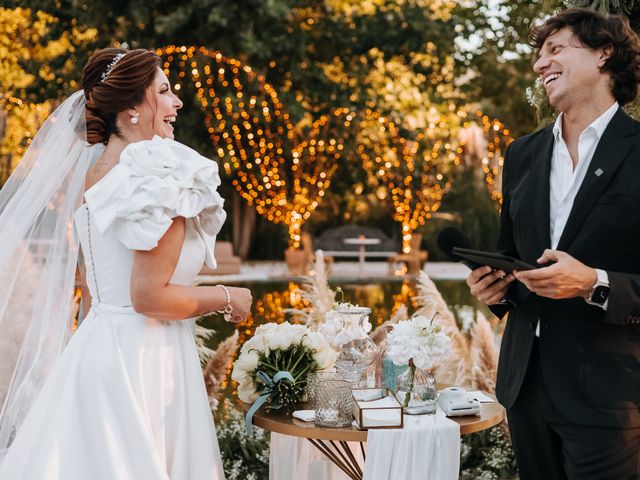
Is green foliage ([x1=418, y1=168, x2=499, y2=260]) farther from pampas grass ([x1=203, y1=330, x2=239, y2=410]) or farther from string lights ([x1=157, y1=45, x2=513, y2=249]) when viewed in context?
pampas grass ([x1=203, y1=330, x2=239, y2=410])

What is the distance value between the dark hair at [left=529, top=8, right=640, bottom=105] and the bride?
1118 millimetres

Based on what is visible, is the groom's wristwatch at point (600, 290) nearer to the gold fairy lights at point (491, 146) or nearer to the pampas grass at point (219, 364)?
the pampas grass at point (219, 364)

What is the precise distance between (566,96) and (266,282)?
12264 millimetres

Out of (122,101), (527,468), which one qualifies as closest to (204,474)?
(527,468)

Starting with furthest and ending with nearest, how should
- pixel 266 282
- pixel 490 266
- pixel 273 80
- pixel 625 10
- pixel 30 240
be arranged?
1. pixel 273 80
2. pixel 266 282
3. pixel 625 10
4. pixel 30 240
5. pixel 490 266

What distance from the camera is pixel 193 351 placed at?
231 centimetres

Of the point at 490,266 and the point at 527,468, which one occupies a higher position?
the point at 490,266

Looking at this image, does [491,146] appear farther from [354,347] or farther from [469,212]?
[354,347]

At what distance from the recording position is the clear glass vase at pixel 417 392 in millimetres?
2447

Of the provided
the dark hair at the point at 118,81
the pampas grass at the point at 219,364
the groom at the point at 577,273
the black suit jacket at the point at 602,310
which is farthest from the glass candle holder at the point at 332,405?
the pampas grass at the point at 219,364

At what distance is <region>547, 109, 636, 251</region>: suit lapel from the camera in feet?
6.43

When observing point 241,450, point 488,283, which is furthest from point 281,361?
point 241,450

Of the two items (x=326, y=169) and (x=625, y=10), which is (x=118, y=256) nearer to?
(x=625, y=10)

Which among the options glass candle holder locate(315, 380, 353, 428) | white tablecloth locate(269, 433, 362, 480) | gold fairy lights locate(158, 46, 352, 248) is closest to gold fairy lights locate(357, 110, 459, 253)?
gold fairy lights locate(158, 46, 352, 248)
